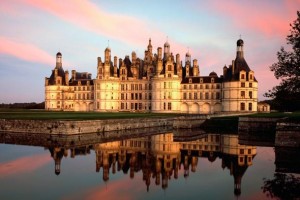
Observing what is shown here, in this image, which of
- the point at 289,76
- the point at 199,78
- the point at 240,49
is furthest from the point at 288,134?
the point at 199,78

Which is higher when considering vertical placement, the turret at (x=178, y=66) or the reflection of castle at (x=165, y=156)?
the turret at (x=178, y=66)

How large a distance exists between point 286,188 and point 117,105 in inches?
2435

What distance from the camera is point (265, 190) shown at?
15.1 metres

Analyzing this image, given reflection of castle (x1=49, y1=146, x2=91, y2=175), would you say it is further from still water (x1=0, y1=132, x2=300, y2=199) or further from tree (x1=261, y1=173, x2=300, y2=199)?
tree (x1=261, y1=173, x2=300, y2=199)

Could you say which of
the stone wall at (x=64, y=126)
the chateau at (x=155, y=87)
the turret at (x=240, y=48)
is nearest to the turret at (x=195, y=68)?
the chateau at (x=155, y=87)

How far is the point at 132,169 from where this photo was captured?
19.4 meters

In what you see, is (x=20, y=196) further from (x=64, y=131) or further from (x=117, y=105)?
(x=117, y=105)

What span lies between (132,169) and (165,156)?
463 cm

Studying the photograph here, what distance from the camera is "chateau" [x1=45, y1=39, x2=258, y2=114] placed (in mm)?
65562

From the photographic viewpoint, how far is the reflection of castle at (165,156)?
18.7 m

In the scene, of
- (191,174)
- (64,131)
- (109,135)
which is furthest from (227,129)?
(191,174)

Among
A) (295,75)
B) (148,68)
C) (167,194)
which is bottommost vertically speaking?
(167,194)

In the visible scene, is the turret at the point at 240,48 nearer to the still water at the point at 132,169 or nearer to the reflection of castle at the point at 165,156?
the reflection of castle at the point at 165,156

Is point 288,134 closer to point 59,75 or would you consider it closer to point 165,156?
point 165,156
